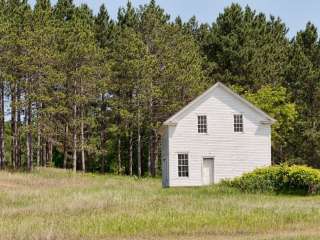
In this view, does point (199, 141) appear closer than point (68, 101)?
Yes

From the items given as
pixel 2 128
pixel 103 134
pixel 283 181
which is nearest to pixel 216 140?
pixel 283 181

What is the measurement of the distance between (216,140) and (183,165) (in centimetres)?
308

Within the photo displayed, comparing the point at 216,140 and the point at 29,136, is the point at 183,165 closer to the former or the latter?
the point at 216,140

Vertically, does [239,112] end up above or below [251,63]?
below

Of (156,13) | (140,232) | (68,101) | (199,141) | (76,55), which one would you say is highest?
(156,13)

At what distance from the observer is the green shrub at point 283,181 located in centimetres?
3575

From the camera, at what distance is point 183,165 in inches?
1770

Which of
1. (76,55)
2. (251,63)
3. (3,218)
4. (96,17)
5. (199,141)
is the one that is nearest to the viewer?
(3,218)

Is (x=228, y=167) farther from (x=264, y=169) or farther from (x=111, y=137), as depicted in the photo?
(x=111, y=137)

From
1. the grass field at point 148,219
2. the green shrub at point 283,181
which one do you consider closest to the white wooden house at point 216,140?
the green shrub at point 283,181

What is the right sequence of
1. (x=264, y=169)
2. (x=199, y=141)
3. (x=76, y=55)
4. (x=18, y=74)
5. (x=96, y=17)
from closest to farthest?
(x=264, y=169)
(x=199, y=141)
(x=18, y=74)
(x=76, y=55)
(x=96, y=17)

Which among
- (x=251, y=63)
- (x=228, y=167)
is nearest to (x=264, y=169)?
(x=228, y=167)

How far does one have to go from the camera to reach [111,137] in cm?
7050

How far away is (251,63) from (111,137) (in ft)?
59.3
